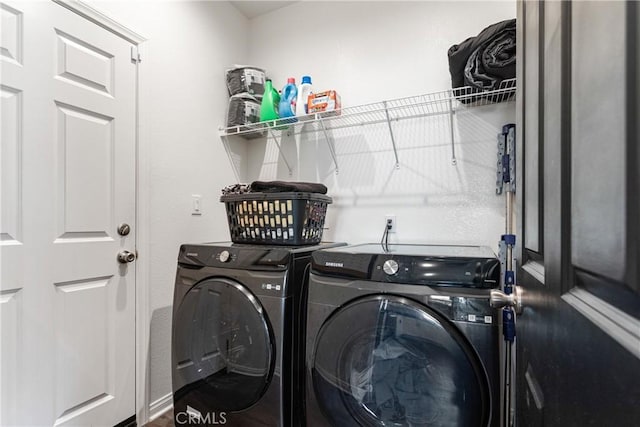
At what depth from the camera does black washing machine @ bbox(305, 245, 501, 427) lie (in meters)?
1.00

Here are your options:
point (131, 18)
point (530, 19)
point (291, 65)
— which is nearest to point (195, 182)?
point (131, 18)

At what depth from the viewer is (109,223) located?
5.31ft

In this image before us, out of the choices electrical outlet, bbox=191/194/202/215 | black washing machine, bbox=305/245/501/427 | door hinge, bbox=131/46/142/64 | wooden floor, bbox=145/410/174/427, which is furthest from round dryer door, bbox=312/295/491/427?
door hinge, bbox=131/46/142/64

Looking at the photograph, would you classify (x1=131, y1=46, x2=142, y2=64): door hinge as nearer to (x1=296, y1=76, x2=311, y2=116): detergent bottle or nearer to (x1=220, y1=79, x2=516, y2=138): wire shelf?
(x1=220, y1=79, x2=516, y2=138): wire shelf

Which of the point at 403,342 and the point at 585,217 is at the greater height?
the point at 585,217

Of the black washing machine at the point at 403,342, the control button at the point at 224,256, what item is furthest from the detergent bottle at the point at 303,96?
the black washing machine at the point at 403,342

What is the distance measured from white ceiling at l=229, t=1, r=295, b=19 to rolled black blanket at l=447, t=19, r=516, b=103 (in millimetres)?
1406

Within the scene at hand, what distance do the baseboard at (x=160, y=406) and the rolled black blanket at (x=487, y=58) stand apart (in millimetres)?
2292

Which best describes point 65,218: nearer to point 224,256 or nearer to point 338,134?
point 224,256

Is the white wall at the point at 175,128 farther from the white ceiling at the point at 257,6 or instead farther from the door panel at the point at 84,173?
the door panel at the point at 84,173

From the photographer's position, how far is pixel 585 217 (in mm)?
363

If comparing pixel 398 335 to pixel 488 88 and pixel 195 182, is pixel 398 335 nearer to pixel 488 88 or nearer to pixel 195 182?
pixel 488 88

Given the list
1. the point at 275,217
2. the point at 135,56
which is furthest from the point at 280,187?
the point at 135,56

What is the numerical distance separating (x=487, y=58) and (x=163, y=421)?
8.06ft
